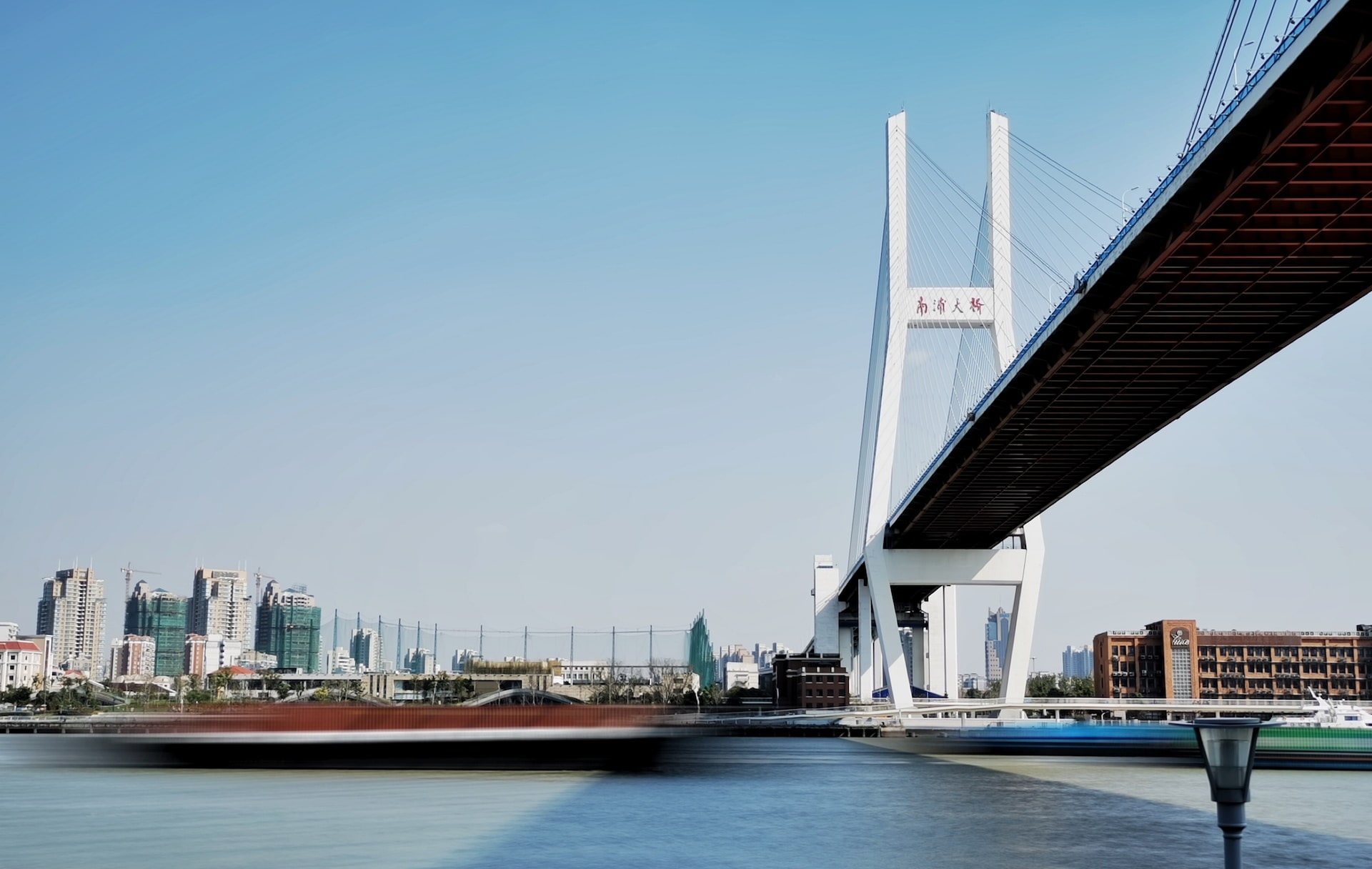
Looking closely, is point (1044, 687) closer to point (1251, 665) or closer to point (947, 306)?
point (1251, 665)

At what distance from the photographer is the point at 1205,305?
68.3ft

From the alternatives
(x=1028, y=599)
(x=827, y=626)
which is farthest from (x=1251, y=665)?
(x=1028, y=599)

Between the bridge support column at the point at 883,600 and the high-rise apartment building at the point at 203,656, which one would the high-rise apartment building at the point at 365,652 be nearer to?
the high-rise apartment building at the point at 203,656

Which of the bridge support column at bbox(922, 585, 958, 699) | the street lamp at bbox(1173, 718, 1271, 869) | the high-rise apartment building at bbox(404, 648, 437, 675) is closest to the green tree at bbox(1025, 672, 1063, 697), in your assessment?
the bridge support column at bbox(922, 585, 958, 699)

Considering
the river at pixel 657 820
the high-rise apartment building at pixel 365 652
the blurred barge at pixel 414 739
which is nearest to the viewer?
the river at pixel 657 820

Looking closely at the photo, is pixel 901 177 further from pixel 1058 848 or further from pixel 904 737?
pixel 1058 848

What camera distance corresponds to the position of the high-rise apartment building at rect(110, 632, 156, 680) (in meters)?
176

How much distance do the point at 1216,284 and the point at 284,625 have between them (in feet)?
544

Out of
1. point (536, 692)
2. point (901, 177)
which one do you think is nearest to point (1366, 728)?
point (901, 177)

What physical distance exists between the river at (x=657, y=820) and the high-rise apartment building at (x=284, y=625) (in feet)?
452

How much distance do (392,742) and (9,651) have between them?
125 m

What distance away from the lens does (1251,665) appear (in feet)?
295

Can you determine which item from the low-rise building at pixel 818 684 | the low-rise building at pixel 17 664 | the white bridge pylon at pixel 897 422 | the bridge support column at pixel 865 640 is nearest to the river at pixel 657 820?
the white bridge pylon at pixel 897 422

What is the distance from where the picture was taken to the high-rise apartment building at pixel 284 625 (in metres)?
159
